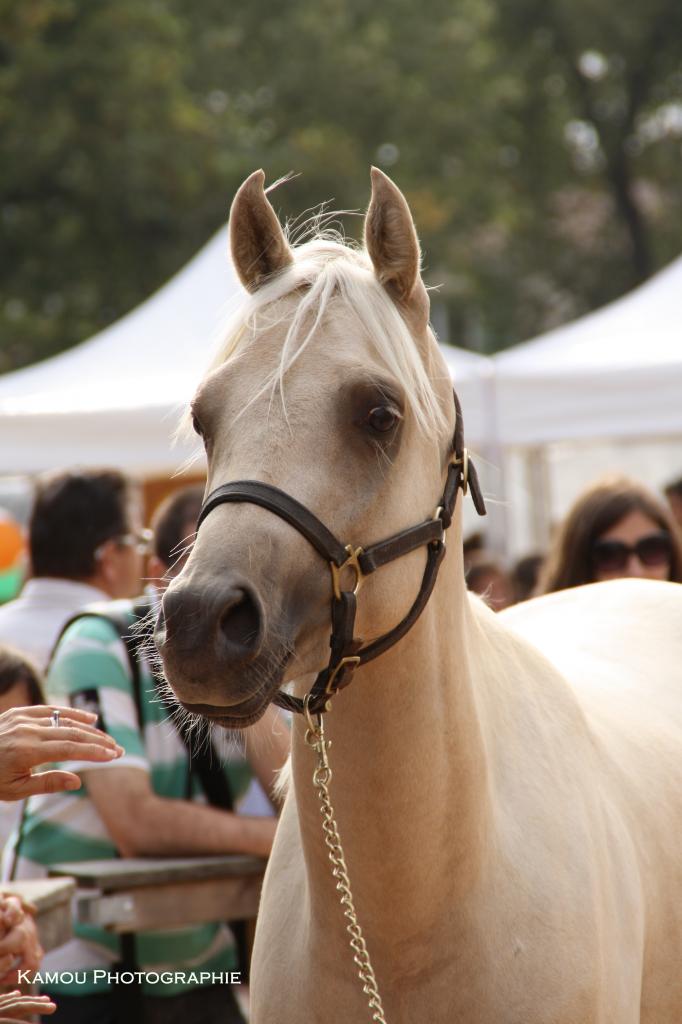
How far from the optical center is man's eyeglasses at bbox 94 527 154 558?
4820 millimetres

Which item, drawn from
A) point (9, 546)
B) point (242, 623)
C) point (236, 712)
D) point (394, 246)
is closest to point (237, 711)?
point (236, 712)

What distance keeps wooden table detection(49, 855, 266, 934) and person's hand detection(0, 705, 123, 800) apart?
1155 mm

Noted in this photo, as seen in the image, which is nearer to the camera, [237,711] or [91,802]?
[237,711]

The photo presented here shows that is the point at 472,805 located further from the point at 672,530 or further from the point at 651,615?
the point at 672,530

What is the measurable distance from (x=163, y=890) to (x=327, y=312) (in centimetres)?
179

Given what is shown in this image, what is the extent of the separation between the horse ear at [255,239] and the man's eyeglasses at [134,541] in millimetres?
2449

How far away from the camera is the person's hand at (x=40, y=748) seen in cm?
207

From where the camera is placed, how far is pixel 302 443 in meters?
2.06

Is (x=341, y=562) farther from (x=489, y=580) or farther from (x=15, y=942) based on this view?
(x=489, y=580)

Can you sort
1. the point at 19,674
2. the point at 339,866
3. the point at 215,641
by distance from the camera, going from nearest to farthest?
1. the point at 215,641
2. the point at 339,866
3. the point at 19,674

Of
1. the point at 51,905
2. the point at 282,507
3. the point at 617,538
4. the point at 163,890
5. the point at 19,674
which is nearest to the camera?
the point at 282,507

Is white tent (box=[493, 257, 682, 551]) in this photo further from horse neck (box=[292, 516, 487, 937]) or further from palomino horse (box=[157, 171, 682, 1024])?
horse neck (box=[292, 516, 487, 937])

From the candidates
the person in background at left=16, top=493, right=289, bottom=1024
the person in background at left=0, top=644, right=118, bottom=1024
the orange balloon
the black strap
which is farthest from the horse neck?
the orange balloon

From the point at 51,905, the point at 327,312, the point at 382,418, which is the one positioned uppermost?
the point at 327,312
